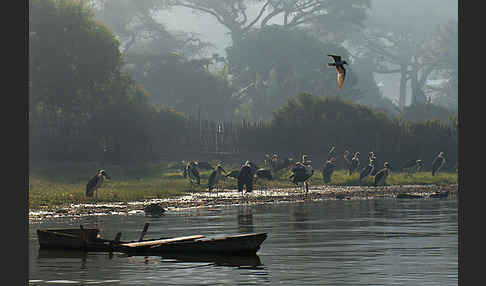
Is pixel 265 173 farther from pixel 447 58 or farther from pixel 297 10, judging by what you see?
pixel 447 58

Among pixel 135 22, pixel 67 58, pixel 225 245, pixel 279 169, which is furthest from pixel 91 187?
pixel 135 22

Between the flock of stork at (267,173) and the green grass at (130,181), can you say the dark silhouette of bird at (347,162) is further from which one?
the green grass at (130,181)

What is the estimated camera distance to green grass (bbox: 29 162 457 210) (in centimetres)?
3844

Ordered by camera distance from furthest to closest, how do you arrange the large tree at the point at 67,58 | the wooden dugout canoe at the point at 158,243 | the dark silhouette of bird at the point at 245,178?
the large tree at the point at 67,58, the dark silhouette of bird at the point at 245,178, the wooden dugout canoe at the point at 158,243

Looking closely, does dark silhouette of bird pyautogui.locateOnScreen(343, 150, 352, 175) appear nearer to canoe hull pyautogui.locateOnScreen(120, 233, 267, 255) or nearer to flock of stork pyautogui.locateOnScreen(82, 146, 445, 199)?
→ flock of stork pyautogui.locateOnScreen(82, 146, 445, 199)

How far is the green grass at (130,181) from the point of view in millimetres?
38438

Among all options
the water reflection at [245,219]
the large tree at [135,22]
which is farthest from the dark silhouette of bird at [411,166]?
the large tree at [135,22]

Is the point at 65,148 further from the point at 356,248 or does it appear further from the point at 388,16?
the point at 388,16

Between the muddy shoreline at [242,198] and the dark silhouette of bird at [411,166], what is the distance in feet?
12.7

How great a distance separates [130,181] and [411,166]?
15.0m

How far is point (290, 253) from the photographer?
2306 cm

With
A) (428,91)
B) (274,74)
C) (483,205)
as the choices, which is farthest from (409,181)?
(428,91)

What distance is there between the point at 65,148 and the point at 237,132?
12023 millimetres

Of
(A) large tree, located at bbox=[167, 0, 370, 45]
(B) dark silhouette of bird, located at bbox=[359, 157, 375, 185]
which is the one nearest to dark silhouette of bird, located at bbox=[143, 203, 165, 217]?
(B) dark silhouette of bird, located at bbox=[359, 157, 375, 185]
